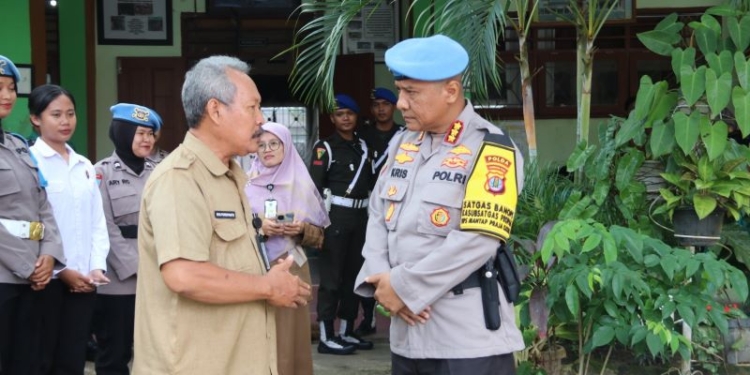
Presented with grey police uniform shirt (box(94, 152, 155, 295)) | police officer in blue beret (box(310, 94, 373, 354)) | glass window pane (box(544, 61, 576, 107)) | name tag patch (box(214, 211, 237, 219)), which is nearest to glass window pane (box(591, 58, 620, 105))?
glass window pane (box(544, 61, 576, 107))

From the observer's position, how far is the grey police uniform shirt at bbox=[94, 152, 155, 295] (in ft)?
16.1

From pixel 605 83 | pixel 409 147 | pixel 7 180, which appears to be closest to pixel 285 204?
pixel 7 180

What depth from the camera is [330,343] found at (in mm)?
6344

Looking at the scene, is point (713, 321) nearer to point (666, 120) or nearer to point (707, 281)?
point (707, 281)

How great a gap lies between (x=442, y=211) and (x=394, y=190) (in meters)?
0.24

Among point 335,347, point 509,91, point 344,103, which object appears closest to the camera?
point 335,347

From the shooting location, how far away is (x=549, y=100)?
28.9ft

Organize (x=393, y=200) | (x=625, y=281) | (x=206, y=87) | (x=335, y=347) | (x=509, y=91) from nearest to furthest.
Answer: (x=206, y=87), (x=393, y=200), (x=625, y=281), (x=335, y=347), (x=509, y=91)

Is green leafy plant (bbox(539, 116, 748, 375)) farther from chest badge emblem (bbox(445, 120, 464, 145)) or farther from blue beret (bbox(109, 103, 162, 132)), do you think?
blue beret (bbox(109, 103, 162, 132))

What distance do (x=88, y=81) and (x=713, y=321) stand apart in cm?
702

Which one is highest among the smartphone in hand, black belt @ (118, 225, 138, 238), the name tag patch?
the name tag patch

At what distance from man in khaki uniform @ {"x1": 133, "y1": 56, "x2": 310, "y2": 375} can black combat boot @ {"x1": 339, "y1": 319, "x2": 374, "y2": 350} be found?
3.52 m

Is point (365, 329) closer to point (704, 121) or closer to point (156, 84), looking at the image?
point (704, 121)

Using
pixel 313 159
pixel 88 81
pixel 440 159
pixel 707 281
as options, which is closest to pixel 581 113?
pixel 707 281
